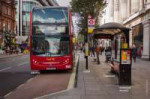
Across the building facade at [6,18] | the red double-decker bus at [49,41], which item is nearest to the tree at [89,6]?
the red double-decker bus at [49,41]

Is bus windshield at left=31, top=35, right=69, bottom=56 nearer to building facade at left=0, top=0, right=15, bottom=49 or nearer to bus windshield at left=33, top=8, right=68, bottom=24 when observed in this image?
bus windshield at left=33, top=8, right=68, bottom=24

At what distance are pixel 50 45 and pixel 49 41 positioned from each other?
25 centimetres

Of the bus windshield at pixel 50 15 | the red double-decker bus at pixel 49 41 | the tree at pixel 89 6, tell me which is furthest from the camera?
the tree at pixel 89 6

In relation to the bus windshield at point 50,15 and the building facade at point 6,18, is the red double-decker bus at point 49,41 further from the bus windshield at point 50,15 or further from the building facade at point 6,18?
the building facade at point 6,18

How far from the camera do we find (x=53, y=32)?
2303cm

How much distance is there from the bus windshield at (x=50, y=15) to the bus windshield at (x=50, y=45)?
96 centimetres

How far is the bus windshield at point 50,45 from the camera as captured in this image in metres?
22.9

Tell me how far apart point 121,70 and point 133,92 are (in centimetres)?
187

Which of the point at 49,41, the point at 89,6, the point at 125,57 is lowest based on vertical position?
the point at 125,57

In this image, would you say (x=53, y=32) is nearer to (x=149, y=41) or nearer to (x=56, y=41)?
(x=56, y=41)

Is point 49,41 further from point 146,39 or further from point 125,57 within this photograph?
point 146,39

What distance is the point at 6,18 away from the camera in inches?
3287

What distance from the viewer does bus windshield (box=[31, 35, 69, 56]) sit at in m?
22.9

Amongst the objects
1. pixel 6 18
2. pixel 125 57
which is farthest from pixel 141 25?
pixel 6 18
